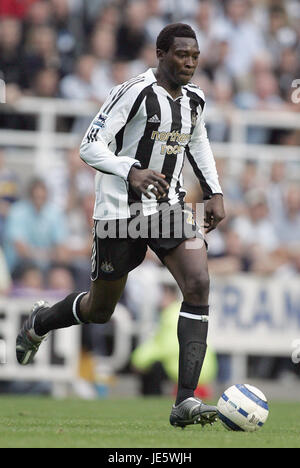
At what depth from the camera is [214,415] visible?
6617 millimetres

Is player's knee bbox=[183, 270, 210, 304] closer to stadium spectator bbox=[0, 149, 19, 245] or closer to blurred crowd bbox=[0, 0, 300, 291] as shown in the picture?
blurred crowd bbox=[0, 0, 300, 291]

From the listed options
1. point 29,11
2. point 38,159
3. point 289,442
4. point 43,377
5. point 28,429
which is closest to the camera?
point 289,442

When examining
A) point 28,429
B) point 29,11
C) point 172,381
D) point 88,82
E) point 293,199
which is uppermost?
point 29,11

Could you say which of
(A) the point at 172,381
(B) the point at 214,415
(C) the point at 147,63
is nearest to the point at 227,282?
(A) the point at 172,381

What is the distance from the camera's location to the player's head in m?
6.88

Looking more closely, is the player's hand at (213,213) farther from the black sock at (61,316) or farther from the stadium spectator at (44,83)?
the stadium spectator at (44,83)


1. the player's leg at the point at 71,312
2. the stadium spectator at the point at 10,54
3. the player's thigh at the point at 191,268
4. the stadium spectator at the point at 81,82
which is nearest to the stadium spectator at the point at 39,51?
the stadium spectator at the point at 10,54

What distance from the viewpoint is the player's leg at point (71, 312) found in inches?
288

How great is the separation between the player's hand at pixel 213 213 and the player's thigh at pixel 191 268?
1.18 ft

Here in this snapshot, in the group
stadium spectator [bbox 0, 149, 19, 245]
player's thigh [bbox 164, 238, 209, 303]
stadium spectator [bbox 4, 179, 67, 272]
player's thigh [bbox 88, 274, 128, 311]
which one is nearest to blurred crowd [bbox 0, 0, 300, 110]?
stadium spectator [bbox 0, 149, 19, 245]

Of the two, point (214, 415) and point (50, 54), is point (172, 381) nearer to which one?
point (50, 54)

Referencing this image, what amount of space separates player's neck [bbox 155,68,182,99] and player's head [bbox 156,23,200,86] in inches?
1.2

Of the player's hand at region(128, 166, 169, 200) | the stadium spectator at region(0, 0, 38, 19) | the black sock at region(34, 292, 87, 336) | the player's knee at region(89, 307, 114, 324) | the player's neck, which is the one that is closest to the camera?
the player's hand at region(128, 166, 169, 200)
